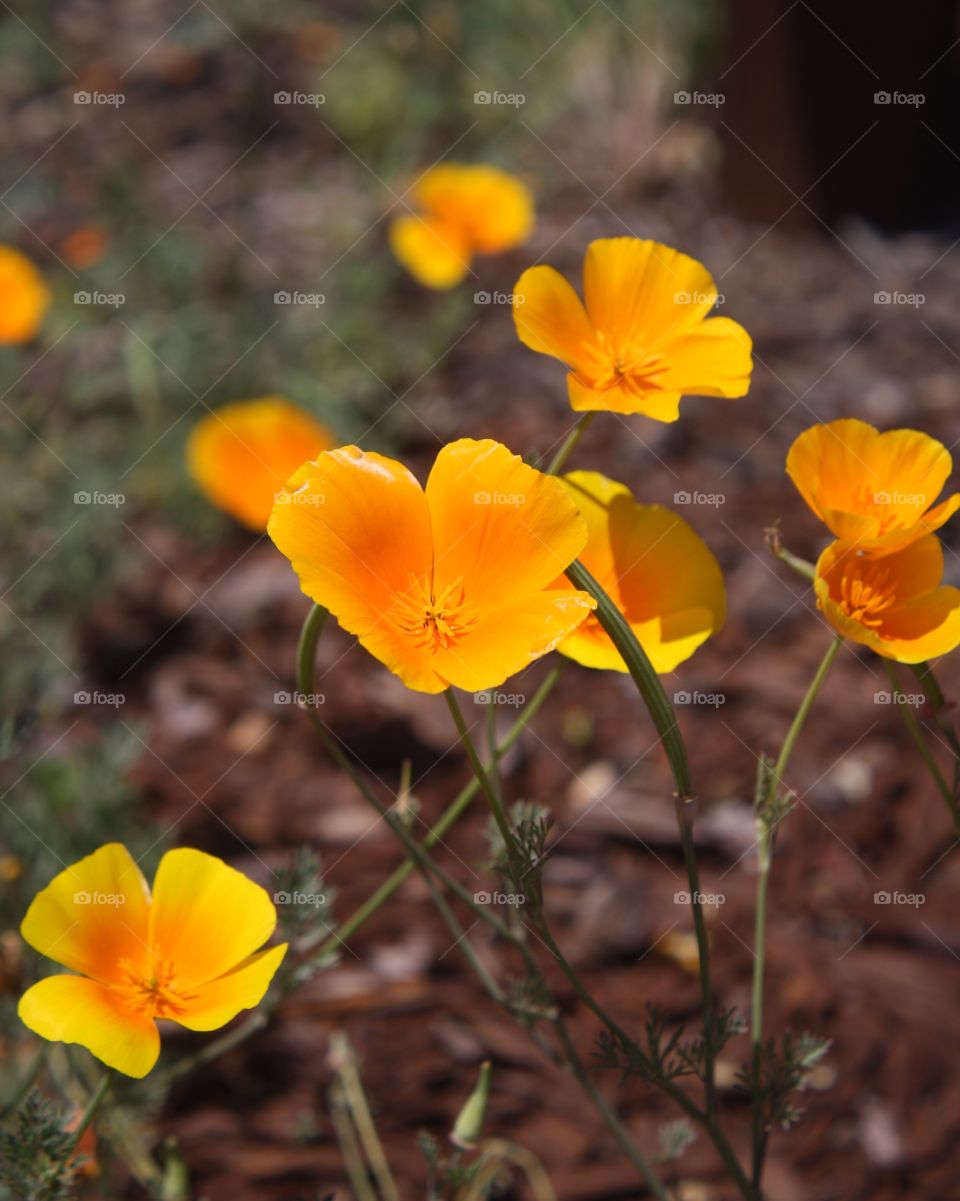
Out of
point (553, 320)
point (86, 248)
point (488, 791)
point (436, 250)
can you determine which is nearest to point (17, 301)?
point (86, 248)

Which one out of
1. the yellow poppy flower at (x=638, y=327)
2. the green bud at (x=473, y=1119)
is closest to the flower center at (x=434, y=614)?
the yellow poppy flower at (x=638, y=327)

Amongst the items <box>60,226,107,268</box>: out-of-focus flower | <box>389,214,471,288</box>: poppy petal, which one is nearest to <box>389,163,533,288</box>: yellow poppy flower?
<box>389,214,471,288</box>: poppy petal

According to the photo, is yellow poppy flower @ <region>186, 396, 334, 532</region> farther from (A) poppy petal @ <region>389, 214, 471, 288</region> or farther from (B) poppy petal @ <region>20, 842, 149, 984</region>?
(B) poppy petal @ <region>20, 842, 149, 984</region>

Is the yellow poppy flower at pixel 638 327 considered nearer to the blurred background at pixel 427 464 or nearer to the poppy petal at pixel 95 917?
the blurred background at pixel 427 464

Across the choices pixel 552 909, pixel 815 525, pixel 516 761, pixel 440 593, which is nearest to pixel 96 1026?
pixel 440 593

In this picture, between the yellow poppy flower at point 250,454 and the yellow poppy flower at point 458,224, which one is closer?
the yellow poppy flower at point 250,454

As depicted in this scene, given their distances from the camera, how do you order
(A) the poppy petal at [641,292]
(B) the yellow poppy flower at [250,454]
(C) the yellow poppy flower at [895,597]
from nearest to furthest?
(C) the yellow poppy flower at [895,597] → (A) the poppy petal at [641,292] → (B) the yellow poppy flower at [250,454]
